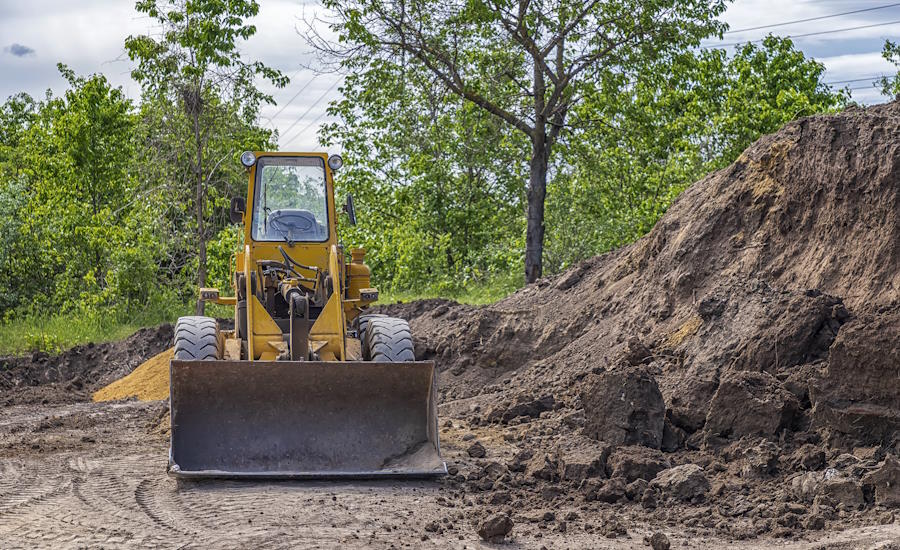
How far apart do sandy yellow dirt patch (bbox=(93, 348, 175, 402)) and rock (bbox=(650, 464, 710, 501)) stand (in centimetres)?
860

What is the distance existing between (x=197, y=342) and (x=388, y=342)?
5.84 feet

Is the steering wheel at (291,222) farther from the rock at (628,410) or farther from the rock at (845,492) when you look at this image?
the rock at (845,492)

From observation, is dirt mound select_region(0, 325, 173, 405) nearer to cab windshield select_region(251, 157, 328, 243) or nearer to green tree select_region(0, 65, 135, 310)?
green tree select_region(0, 65, 135, 310)

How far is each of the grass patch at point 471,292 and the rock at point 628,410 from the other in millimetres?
11382

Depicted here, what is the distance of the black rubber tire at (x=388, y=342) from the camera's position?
9664mm

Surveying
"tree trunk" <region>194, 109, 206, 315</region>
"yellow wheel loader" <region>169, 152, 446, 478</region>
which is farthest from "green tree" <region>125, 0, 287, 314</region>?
"yellow wheel loader" <region>169, 152, 446, 478</region>

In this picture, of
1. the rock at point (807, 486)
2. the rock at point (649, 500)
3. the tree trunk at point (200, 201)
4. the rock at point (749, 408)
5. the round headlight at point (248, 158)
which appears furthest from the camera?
the tree trunk at point (200, 201)

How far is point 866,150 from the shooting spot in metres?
10.3

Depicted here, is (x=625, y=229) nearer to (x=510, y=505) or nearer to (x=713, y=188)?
(x=713, y=188)

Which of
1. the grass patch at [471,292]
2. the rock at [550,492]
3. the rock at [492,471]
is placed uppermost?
the grass patch at [471,292]

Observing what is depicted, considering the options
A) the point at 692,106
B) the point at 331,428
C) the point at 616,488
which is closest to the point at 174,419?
the point at 331,428

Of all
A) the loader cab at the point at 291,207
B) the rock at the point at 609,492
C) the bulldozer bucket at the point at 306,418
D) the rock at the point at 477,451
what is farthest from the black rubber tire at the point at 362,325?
the rock at the point at 609,492

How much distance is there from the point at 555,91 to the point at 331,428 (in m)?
12.3

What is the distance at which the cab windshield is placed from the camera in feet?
34.9
